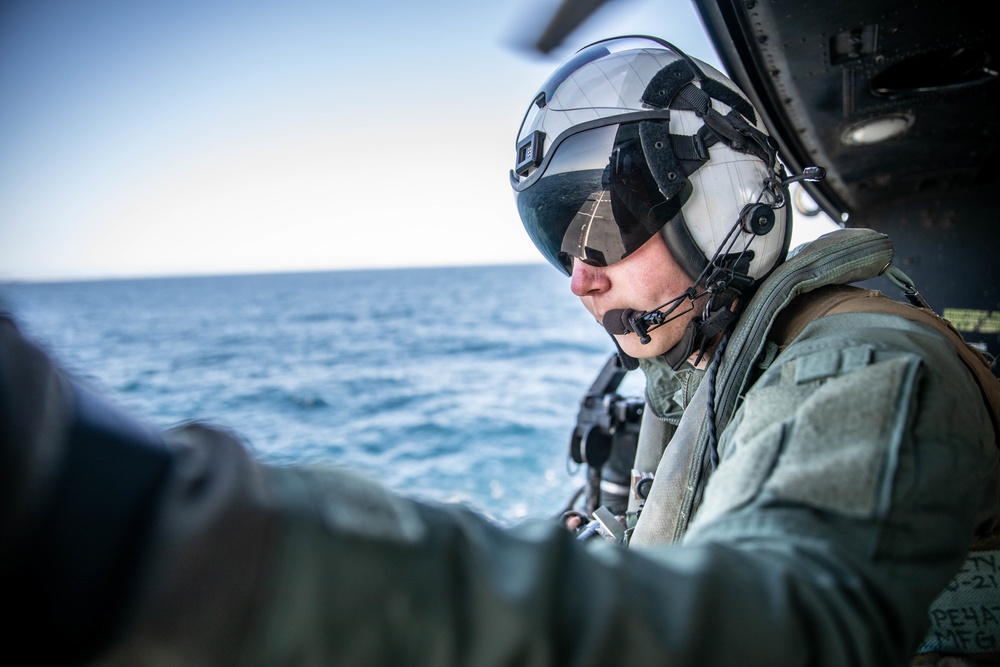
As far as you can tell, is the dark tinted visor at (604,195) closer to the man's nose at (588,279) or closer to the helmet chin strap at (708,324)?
the man's nose at (588,279)

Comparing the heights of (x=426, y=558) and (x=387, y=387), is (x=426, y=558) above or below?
above

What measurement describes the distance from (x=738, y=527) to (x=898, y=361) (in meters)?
0.33

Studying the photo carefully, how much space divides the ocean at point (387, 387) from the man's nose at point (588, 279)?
1.96ft

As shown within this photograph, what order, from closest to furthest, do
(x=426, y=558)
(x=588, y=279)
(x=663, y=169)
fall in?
(x=426, y=558)
(x=663, y=169)
(x=588, y=279)

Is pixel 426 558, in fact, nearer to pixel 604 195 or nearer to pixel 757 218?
pixel 604 195

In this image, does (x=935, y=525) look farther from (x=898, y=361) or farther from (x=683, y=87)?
(x=683, y=87)

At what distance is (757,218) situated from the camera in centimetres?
137

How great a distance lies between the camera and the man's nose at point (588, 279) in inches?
57.2

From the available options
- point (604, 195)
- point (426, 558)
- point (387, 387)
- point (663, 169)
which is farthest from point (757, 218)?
point (387, 387)

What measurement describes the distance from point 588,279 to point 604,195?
21cm

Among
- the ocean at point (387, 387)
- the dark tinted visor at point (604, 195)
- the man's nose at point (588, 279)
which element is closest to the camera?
the dark tinted visor at point (604, 195)

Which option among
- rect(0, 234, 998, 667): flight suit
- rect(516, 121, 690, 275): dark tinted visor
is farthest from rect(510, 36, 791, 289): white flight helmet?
rect(0, 234, 998, 667): flight suit

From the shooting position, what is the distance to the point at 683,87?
1.38 meters

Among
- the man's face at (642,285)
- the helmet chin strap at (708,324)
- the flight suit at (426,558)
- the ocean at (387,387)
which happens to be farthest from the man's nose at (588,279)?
the flight suit at (426,558)
